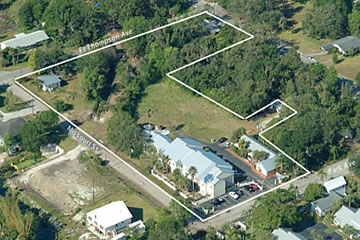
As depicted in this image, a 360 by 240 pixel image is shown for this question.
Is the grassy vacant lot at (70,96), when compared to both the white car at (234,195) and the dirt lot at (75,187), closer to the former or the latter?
the dirt lot at (75,187)

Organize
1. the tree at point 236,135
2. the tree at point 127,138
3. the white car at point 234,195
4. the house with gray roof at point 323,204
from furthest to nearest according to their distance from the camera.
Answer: the tree at point 236,135
the tree at point 127,138
the white car at point 234,195
the house with gray roof at point 323,204

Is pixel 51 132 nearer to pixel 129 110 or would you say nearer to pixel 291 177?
pixel 129 110

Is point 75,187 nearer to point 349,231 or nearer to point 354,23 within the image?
point 349,231

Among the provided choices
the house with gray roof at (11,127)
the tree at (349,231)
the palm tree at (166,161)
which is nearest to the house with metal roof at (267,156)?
the palm tree at (166,161)

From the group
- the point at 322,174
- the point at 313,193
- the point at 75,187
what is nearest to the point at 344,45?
the point at 322,174

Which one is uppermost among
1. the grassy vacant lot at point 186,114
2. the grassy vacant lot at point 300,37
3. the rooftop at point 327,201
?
the rooftop at point 327,201

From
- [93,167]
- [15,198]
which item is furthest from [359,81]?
[15,198]

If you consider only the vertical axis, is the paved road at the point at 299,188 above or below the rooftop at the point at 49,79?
below
